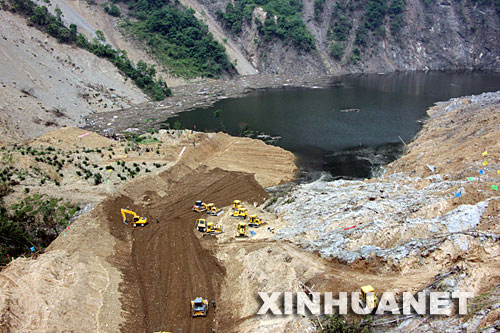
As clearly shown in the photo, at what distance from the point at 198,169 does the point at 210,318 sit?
2996cm

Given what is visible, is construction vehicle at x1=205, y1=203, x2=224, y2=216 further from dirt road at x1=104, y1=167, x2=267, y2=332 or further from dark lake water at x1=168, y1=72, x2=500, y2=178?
dark lake water at x1=168, y1=72, x2=500, y2=178

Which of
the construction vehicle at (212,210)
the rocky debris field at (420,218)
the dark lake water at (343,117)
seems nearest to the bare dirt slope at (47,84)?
the dark lake water at (343,117)

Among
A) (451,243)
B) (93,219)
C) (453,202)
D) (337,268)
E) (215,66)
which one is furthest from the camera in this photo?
(215,66)

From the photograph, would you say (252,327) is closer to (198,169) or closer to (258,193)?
(258,193)

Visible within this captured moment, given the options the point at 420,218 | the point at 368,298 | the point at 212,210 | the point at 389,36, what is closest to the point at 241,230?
the point at 212,210

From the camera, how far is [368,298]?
21328mm

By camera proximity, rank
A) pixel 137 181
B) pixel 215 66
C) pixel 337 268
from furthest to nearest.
→ 1. pixel 215 66
2. pixel 137 181
3. pixel 337 268

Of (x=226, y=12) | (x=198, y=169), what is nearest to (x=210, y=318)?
(x=198, y=169)

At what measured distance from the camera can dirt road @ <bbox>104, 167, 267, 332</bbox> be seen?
82.8ft

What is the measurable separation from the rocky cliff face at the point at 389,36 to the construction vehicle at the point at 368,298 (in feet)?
408

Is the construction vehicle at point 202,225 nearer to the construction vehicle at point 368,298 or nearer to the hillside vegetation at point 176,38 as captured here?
the construction vehicle at point 368,298

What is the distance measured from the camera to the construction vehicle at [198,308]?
2508 cm

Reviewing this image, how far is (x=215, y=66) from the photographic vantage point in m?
121

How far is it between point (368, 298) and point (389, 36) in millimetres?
147223
